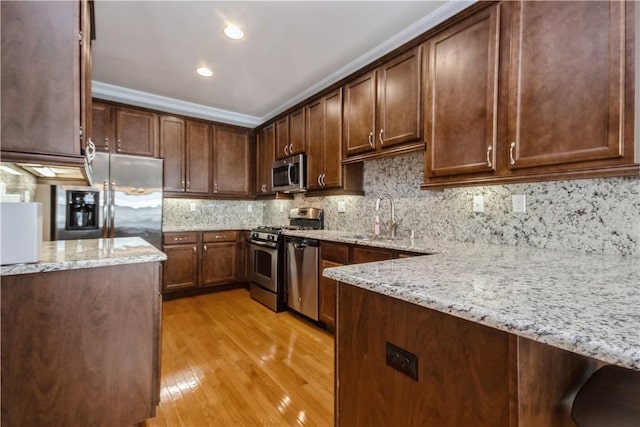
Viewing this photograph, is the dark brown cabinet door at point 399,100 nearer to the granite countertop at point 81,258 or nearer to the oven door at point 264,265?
the oven door at point 264,265

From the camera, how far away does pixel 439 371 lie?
28.8 inches

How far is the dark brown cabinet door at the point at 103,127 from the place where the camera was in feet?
11.3

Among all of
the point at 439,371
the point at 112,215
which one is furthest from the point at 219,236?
the point at 439,371

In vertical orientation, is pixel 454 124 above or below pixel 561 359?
above

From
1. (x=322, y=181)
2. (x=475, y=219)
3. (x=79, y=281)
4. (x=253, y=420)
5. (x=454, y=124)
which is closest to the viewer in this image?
(x=79, y=281)

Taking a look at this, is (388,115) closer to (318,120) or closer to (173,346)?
(318,120)

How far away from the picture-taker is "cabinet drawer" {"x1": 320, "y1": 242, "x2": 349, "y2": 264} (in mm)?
2545

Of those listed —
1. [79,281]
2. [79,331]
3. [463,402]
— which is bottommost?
[79,331]

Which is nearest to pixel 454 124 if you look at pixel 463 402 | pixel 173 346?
pixel 463 402

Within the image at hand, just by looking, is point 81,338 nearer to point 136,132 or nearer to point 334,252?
point 334,252

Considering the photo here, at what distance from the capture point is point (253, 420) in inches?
63.4

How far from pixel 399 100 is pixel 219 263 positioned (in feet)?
10.1

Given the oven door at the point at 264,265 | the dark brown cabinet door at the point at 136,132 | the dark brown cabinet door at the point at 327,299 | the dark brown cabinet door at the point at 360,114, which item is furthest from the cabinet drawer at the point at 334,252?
the dark brown cabinet door at the point at 136,132

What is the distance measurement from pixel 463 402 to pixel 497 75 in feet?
5.83
